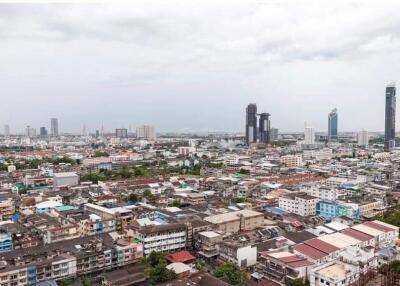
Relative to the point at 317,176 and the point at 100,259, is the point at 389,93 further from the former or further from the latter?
the point at 100,259

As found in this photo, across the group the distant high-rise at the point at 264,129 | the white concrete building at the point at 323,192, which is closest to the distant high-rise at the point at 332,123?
the distant high-rise at the point at 264,129

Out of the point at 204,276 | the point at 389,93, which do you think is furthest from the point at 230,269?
the point at 389,93

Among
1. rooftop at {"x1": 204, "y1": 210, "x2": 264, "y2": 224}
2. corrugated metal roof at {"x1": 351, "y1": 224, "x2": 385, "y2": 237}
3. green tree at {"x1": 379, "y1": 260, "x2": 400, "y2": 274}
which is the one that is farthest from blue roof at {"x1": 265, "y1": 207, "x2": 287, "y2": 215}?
green tree at {"x1": 379, "y1": 260, "x2": 400, "y2": 274}

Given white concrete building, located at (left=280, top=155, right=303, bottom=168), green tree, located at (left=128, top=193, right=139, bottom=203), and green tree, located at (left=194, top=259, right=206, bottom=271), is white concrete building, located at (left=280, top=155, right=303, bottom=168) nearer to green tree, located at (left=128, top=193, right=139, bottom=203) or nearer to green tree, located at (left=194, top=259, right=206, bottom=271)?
green tree, located at (left=128, top=193, right=139, bottom=203)

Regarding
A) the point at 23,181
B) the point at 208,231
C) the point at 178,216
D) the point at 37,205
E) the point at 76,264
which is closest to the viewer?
the point at 76,264

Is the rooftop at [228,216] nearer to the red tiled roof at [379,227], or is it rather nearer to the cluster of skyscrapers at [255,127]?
the red tiled roof at [379,227]
